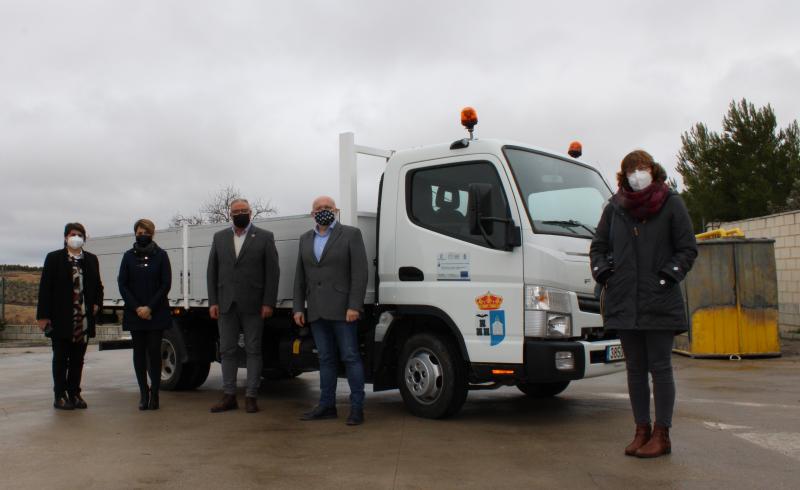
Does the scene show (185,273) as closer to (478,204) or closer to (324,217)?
(324,217)

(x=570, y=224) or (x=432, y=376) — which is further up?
(x=570, y=224)

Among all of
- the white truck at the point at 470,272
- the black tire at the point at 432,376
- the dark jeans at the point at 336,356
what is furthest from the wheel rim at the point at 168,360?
the black tire at the point at 432,376

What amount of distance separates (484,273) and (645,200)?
163cm

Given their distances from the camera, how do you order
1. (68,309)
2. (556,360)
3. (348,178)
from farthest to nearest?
(68,309) → (348,178) → (556,360)

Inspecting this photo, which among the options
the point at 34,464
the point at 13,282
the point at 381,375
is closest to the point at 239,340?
the point at 381,375

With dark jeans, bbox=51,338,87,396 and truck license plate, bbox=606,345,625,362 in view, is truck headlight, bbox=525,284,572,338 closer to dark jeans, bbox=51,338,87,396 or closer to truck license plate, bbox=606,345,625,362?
truck license plate, bbox=606,345,625,362

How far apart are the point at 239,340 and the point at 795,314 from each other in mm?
11463

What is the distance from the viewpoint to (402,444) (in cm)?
579

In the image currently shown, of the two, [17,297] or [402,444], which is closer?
[402,444]

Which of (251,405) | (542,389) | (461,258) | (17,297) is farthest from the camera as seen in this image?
(17,297)

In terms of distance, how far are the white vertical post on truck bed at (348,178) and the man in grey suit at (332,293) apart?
0.25 metres

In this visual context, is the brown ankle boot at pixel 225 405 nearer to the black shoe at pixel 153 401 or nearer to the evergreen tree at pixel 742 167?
the black shoe at pixel 153 401

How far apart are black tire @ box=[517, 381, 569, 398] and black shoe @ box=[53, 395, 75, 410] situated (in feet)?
15.2

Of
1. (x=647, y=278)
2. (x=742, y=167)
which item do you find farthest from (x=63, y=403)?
(x=742, y=167)
